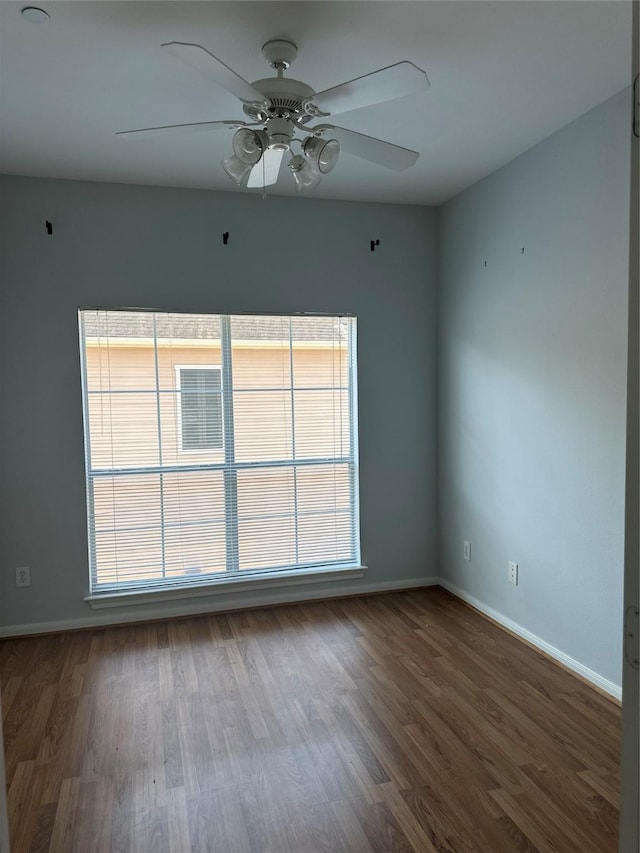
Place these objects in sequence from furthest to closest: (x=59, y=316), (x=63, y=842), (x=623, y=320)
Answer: (x=59, y=316), (x=623, y=320), (x=63, y=842)

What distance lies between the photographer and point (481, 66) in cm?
226

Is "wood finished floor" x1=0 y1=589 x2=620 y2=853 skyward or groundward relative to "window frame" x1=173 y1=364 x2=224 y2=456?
groundward

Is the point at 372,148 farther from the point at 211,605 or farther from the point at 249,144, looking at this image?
the point at 211,605

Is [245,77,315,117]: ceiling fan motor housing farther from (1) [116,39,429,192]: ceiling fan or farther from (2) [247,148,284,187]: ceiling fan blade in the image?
(2) [247,148,284,187]: ceiling fan blade

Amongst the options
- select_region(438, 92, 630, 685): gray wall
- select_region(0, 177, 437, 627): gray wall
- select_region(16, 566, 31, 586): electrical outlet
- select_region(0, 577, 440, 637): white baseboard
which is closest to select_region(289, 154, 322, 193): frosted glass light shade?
select_region(438, 92, 630, 685): gray wall

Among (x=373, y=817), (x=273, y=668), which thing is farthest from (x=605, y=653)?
(x=273, y=668)

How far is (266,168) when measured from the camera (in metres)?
2.37

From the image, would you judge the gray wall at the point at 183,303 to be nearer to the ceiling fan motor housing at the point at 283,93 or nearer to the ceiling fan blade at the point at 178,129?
the ceiling fan blade at the point at 178,129

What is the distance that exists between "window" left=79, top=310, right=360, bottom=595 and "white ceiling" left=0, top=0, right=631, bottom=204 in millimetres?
1063

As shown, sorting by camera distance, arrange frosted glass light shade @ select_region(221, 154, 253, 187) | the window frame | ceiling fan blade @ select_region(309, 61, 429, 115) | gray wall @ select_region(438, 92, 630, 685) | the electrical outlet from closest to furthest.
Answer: ceiling fan blade @ select_region(309, 61, 429, 115), frosted glass light shade @ select_region(221, 154, 253, 187), gray wall @ select_region(438, 92, 630, 685), the electrical outlet, the window frame

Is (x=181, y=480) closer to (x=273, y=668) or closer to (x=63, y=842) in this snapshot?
(x=273, y=668)

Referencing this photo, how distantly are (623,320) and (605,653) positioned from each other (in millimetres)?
1543

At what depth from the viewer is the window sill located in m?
3.56

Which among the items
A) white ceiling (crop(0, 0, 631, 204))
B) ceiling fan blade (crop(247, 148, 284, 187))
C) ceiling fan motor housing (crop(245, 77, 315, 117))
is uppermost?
white ceiling (crop(0, 0, 631, 204))
